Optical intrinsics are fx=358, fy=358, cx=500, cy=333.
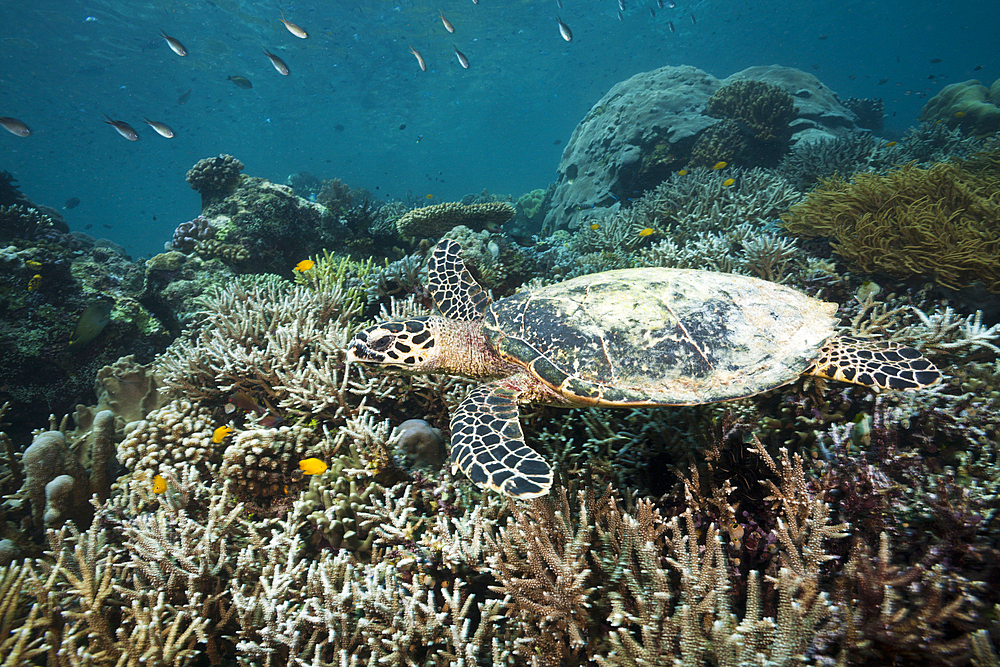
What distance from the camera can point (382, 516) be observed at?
2.33 m

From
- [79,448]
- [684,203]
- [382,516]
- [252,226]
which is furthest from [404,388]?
[684,203]

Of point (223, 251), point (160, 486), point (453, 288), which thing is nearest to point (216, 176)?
point (223, 251)

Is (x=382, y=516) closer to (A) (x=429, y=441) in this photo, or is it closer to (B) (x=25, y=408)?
(A) (x=429, y=441)

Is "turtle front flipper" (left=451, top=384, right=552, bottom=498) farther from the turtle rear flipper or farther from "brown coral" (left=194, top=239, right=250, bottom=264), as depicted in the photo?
"brown coral" (left=194, top=239, right=250, bottom=264)

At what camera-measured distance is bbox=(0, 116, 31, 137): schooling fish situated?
21.6 feet

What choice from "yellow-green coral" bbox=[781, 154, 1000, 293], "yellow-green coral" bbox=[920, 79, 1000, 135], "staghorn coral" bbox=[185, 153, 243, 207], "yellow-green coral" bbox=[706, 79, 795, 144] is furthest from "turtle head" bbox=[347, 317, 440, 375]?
"yellow-green coral" bbox=[920, 79, 1000, 135]

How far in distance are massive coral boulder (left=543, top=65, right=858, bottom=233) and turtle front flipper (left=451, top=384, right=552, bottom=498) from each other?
7110mm

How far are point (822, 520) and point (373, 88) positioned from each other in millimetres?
56800

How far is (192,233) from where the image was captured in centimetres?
735

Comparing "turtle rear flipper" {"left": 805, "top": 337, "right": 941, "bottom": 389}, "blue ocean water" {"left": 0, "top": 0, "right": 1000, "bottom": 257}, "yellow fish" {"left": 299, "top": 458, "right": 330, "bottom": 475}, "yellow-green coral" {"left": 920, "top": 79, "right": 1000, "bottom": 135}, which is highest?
"blue ocean water" {"left": 0, "top": 0, "right": 1000, "bottom": 257}

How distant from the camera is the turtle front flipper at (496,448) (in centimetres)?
192

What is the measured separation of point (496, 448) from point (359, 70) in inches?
1975

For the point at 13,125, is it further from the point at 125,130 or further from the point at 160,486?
the point at 160,486

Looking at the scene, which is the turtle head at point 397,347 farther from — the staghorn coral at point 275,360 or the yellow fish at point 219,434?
the yellow fish at point 219,434
